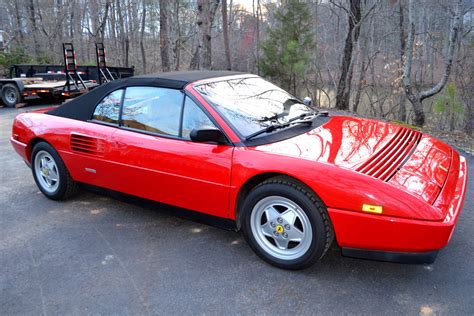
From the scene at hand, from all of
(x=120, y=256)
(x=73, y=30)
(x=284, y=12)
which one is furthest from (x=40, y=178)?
(x=73, y=30)

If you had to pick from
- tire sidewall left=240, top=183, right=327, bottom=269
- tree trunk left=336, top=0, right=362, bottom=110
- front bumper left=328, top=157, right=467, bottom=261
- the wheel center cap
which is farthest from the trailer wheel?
front bumper left=328, top=157, right=467, bottom=261

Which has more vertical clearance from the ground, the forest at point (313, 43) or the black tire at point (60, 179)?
the forest at point (313, 43)

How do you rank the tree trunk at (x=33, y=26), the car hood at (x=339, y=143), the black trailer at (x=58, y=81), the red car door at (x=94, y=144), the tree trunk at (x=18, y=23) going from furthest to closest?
the tree trunk at (x=18, y=23) → the tree trunk at (x=33, y=26) → the black trailer at (x=58, y=81) → the red car door at (x=94, y=144) → the car hood at (x=339, y=143)

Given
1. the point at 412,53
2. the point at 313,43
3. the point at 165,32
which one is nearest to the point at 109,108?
the point at 412,53

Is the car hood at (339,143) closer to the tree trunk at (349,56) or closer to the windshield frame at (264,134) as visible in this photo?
the windshield frame at (264,134)

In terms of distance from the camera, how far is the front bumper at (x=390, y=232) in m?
2.39

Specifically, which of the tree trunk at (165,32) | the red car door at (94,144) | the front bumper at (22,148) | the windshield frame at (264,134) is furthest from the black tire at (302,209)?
the tree trunk at (165,32)

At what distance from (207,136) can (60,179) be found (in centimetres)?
219

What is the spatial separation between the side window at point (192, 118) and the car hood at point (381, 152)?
599mm

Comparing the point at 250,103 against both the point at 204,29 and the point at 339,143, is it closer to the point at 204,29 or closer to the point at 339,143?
the point at 339,143

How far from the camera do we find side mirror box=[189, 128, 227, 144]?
299cm

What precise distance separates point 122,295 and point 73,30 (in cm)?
2861

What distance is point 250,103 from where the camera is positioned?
11.7 ft

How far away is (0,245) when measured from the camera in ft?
11.4
